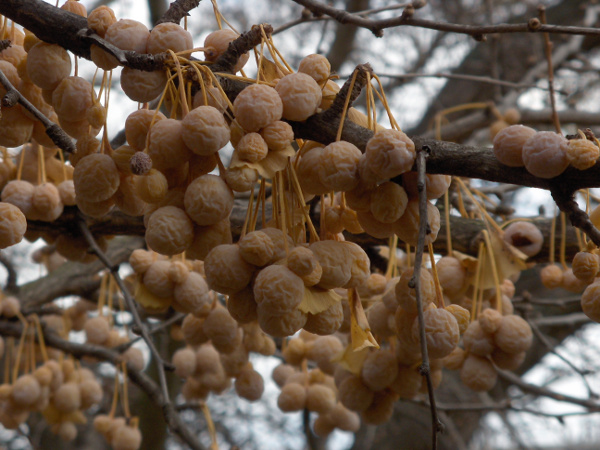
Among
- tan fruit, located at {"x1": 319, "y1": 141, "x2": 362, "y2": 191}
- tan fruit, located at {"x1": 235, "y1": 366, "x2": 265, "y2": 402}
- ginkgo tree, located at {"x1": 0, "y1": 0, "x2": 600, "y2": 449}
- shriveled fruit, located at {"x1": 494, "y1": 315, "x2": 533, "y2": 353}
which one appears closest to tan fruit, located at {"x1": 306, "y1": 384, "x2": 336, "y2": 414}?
tan fruit, located at {"x1": 235, "y1": 366, "x2": 265, "y2": 402}

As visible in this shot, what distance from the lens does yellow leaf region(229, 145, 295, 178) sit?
90 centimetres

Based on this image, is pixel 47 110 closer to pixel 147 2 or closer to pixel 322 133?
pixel 322 133

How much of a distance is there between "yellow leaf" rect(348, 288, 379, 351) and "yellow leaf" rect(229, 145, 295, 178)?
0.88 feet

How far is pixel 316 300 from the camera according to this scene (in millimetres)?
920

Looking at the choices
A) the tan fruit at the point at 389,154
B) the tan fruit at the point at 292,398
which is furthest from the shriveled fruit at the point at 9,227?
the tan fruit at the point at 292,398

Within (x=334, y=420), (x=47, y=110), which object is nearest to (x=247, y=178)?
(x=47, y=110)

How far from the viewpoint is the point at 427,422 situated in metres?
4.10

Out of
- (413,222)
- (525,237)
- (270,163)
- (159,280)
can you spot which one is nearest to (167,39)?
(270,163)

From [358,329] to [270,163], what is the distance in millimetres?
313

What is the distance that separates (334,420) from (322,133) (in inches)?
52.3

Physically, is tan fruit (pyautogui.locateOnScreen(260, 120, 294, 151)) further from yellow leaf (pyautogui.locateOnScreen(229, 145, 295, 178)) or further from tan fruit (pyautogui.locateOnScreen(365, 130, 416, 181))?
tan fruit (pyautogui.locateOnScreen(365, 130, 416, 181))

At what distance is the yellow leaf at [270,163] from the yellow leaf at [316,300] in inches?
7.6

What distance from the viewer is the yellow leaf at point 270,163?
90cm

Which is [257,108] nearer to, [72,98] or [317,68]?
[317,68]
